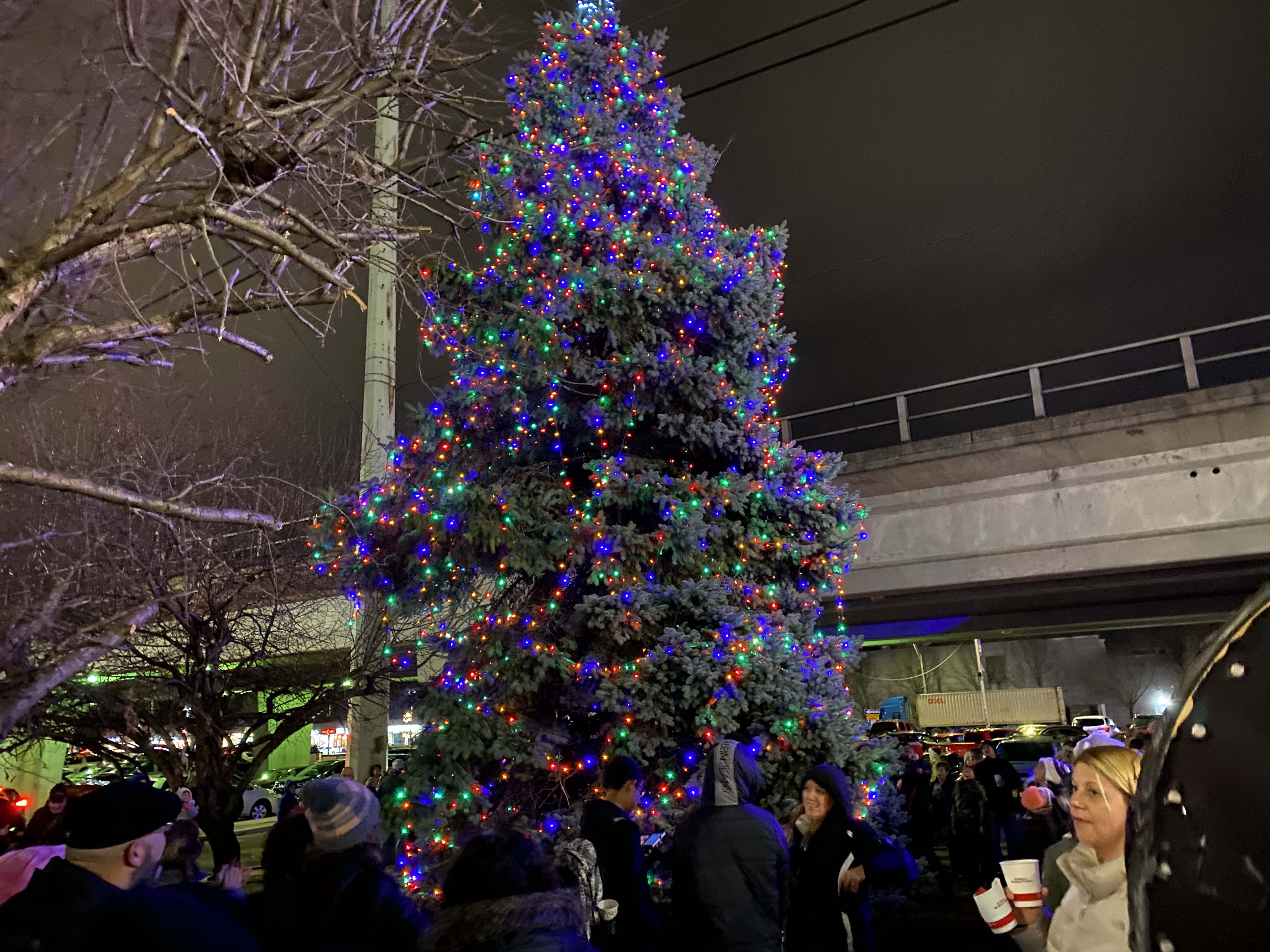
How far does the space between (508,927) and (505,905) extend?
5 cm

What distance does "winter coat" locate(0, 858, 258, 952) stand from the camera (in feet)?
6.59

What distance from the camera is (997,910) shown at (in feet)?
8.54

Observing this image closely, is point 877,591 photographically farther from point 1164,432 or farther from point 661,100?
point 661,100

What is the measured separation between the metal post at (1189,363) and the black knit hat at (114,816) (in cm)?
1216

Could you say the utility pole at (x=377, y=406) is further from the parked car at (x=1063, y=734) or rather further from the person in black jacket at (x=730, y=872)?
the parked car at (x=1063, y=734)

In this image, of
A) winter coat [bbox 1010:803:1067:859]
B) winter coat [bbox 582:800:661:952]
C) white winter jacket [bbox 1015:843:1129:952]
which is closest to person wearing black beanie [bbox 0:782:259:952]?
winter coat [bbox 582:800:661:952]

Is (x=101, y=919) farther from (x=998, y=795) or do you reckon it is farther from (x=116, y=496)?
(x=998, y=795)

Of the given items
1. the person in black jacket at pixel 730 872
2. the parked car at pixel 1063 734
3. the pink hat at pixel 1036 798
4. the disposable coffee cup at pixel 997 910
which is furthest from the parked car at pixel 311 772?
the disposable coffee cup at pixel 997 910

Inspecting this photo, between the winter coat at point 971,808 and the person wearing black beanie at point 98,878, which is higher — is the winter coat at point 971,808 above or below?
below

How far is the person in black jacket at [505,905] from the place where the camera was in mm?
2246

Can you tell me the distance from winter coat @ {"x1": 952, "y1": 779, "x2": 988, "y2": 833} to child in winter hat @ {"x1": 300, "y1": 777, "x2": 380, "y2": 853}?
8.60m

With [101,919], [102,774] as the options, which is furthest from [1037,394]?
[102,774]

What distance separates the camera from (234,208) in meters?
5.43

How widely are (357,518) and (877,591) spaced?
27.7ft
